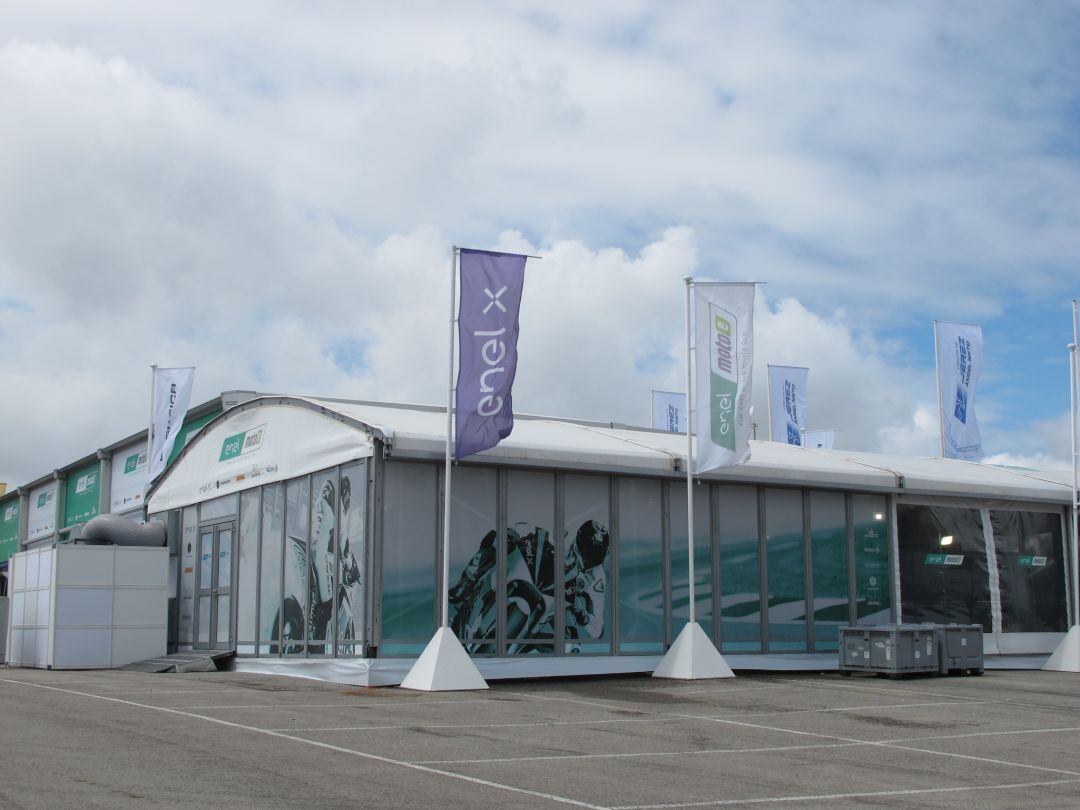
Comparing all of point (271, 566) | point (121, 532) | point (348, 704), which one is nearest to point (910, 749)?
point (348, 704)

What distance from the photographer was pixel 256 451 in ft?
72.8

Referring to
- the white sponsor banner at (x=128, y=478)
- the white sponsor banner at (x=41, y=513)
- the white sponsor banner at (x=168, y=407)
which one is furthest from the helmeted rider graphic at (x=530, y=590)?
the white sponsor banner at (x=41, y=513)

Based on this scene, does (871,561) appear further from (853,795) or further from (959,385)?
(853,795)

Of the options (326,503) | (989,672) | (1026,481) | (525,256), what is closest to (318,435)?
(326,503)

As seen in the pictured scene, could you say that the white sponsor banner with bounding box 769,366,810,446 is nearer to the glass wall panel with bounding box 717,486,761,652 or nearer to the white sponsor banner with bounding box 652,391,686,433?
the white sponsor banner with bounding box 652,391,686,433

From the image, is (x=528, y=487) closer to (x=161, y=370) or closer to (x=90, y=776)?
(x=90, y=776)

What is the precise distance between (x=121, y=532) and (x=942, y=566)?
17.6m

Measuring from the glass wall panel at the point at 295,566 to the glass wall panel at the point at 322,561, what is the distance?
23 cm

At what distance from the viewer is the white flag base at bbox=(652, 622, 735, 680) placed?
1828 centimetres

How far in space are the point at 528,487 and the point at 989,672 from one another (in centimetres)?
989

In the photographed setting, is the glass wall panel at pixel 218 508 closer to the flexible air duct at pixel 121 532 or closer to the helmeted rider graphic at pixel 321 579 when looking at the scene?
the flexible air duct at pixel 121 532

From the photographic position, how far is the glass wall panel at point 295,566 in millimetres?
19641

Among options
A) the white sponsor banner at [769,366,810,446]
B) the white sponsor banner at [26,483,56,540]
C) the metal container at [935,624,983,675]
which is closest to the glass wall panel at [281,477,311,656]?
the metal container at [935,624,983,675]

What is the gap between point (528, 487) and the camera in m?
18.9
